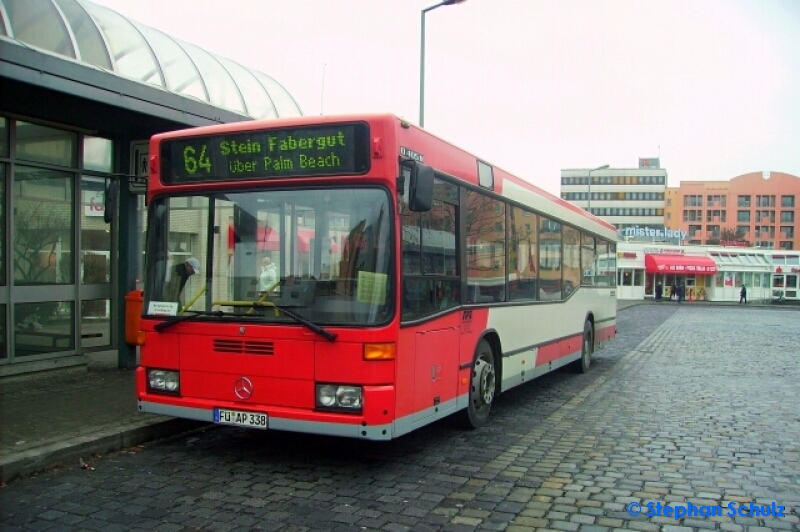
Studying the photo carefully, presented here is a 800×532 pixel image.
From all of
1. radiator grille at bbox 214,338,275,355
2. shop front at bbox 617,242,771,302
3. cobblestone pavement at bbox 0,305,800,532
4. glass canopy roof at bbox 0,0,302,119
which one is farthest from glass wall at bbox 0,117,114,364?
shop front at bbox 617,242,771,302

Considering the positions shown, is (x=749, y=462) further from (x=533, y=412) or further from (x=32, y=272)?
(x=32, y=272)

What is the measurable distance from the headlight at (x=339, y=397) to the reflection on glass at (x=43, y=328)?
6.26 m

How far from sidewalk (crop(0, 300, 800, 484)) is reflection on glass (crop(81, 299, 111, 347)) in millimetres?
1048

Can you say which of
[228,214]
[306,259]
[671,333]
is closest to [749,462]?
[306,259]

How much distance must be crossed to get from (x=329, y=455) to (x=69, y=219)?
656cm

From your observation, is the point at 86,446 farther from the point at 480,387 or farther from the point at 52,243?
the point at 52,243

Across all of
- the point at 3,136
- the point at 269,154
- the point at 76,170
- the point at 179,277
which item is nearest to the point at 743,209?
the point at 76,170

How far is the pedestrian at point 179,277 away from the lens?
265 inches

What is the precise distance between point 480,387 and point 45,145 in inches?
289

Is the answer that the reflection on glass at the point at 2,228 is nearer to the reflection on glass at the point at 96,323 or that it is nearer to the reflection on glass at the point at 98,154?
the reflection on glass at the point at 98,154

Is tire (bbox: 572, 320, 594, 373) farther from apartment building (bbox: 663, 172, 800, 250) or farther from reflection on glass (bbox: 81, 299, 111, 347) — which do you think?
apartment building (bbox: 663, 172, 800, 250)

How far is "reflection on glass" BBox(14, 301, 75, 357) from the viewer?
33.7 ft

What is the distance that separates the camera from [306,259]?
20.6ft

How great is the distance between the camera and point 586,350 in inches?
551
